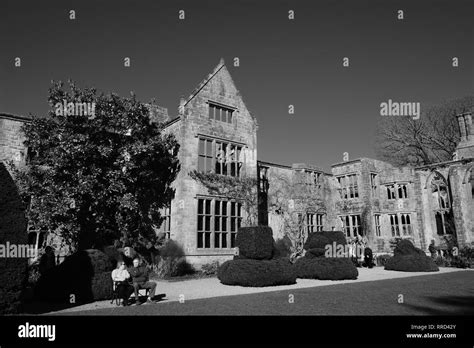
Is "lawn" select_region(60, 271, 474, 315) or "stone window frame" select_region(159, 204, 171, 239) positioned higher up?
"stone window frame" select_region(159, 204, 171, 239)

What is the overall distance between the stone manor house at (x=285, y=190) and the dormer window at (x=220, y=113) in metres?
0.07

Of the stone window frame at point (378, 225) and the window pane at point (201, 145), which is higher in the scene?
the window pane at point (201, 145)

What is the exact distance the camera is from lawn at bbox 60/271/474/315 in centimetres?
859

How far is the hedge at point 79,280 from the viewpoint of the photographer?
11.3 metres

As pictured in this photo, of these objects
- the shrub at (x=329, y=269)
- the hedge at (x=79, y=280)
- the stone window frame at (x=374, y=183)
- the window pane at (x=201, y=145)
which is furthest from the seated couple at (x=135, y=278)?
the stone window frame at (x=374, y=183)

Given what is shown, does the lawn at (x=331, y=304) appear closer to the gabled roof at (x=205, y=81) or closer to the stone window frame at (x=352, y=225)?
the gabled roof at (x=205, y=81)

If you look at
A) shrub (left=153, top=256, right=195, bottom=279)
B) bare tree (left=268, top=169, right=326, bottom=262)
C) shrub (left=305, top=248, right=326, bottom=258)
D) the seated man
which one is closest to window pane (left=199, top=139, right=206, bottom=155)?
shrub (left=153, top=256, right=195, bottom=279)

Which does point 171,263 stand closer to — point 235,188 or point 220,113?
point 235,188

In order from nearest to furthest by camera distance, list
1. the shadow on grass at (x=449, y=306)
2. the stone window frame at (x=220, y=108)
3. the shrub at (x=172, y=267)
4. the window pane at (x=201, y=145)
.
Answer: the shadow on grass at (x=449, y=306)
the shrub at (x=172, y=267)
the window pane at (x=201, y=145)
the stone window frame at (x=220, y=108)

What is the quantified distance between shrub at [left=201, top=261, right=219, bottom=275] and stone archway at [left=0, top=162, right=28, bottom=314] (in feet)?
38.7

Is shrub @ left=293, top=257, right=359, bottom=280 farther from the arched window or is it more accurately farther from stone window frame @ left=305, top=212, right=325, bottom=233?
the arched window
